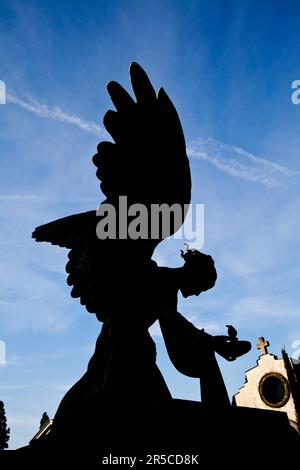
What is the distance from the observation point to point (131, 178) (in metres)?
4.44

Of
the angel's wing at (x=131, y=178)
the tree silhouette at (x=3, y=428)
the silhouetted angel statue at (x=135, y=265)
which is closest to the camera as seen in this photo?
the silhouetted angel statue at (x=135, y=265)

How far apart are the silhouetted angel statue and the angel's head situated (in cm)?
1

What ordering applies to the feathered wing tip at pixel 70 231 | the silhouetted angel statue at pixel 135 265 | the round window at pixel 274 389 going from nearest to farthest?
the silhouetted angel statue at pixel 135 265
the feathered wing tip at pixel 70 231
the round window at pixel 274 389

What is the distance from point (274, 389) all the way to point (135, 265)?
Answer: 2291 centimetres

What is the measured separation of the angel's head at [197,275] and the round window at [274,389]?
71.4 ft

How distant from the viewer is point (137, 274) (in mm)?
4047

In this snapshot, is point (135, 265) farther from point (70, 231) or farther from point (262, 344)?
point (262, 344)

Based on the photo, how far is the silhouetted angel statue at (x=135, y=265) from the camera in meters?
3.51

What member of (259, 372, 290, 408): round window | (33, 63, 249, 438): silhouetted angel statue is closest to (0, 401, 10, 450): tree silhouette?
(259, 372, 290, 408): round window

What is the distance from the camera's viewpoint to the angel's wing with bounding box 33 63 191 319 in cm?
416

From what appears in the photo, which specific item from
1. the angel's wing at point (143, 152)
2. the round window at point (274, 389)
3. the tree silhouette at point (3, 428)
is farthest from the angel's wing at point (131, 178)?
the tree silhouette at point (3, 428)

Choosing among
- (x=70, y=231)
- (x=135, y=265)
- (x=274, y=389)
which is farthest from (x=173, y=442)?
(x=274, y=389)

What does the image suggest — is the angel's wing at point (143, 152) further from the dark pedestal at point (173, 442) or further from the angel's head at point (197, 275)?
the dark pedestal at point (173, 442)
